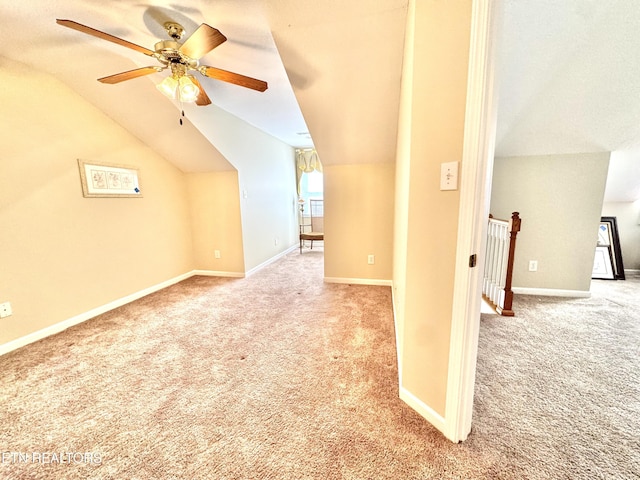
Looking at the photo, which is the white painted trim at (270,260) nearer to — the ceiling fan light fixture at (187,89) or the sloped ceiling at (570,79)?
the ceiling fan light fixture at (187,89)

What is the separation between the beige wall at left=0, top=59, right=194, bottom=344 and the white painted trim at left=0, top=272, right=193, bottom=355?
5cm

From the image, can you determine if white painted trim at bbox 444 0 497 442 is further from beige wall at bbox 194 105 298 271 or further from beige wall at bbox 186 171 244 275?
beige wall at bbox 186 171 244 275

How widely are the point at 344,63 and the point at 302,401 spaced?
7.33 feet

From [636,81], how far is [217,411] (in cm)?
369

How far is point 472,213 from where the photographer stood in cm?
104

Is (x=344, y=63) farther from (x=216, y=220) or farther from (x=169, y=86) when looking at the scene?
(x=216, y=220)

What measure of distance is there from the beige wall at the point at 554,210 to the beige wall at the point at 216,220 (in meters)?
3.40

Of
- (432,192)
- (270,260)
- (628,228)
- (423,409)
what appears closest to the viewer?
(432,192)

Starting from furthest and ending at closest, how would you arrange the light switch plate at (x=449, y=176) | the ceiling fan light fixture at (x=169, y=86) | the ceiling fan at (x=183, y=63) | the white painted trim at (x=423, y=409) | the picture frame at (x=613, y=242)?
the picture frame at (x=613, y=242) < the ceiling fan light fixture at (x=169, y=86) < the ceiling fan at (x=183, y=63) < the white painted trim at (x=423, y=409) < the light switch plate at (x=449, y=176)

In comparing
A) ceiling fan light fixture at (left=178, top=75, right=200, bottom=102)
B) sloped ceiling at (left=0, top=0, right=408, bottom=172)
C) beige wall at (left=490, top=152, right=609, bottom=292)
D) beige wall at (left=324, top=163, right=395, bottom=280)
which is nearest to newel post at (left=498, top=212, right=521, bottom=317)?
beige wall at (left=490, top=152, right=609, bottom=292)

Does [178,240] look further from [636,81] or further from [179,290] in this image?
[636,81]

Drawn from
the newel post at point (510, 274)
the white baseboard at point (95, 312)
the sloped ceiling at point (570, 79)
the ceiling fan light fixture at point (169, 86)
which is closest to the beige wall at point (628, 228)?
the sloped ceiling at point (570, 79)

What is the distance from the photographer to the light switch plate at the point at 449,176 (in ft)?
3.51

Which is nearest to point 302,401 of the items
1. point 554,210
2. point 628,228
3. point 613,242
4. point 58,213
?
point 58,213
